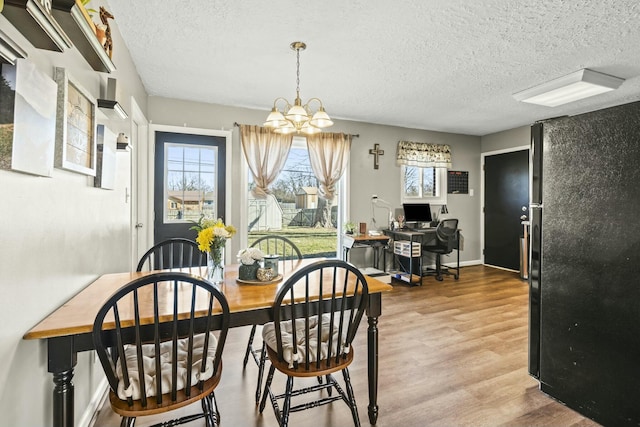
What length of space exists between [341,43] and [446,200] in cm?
405

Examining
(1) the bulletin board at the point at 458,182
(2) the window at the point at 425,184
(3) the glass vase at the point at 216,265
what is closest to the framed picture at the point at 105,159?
(3) the glass vase at the point at 216,265

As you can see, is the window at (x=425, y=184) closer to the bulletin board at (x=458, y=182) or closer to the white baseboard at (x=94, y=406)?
the bulletin board at (x=458, y=182)

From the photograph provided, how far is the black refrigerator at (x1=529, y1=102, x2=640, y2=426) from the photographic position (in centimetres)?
162

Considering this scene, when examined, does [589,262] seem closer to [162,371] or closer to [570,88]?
[162,371]

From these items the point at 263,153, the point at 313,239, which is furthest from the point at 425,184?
the point at 263,153

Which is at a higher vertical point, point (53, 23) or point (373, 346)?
point (53, 23)

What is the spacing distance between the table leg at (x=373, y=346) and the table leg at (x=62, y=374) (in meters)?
1.30

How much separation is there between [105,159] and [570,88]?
4.26m

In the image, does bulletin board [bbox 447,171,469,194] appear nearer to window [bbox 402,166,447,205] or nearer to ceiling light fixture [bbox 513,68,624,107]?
window [bbox 402,166,447,205]

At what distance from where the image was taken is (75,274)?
1.57m

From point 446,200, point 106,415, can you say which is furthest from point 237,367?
point 446,200

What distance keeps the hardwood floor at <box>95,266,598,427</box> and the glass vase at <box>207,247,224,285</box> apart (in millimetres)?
771

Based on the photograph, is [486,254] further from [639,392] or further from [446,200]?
[639,392]

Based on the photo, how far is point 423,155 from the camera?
558 centimetres
